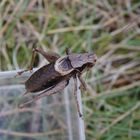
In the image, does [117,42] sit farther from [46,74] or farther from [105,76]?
[46,74]

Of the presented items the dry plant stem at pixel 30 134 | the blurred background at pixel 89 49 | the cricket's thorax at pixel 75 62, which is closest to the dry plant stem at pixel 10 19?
the blurred background at pixel 89 49

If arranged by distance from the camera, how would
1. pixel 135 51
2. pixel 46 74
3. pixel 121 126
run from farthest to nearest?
pixel 135 51, pixel 121 126, pixel 46 74

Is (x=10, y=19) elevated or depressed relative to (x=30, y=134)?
elevated

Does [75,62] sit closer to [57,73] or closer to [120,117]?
[57,73]

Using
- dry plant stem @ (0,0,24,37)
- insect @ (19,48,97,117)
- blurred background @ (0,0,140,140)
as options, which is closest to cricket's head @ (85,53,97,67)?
insect @ (19,48,97,117)

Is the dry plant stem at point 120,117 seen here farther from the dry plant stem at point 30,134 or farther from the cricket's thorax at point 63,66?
the cricket's thorax at point 63,66

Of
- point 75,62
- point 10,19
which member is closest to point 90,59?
point 75,62

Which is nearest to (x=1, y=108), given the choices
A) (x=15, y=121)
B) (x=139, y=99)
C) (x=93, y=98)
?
(x=15, y=121)
